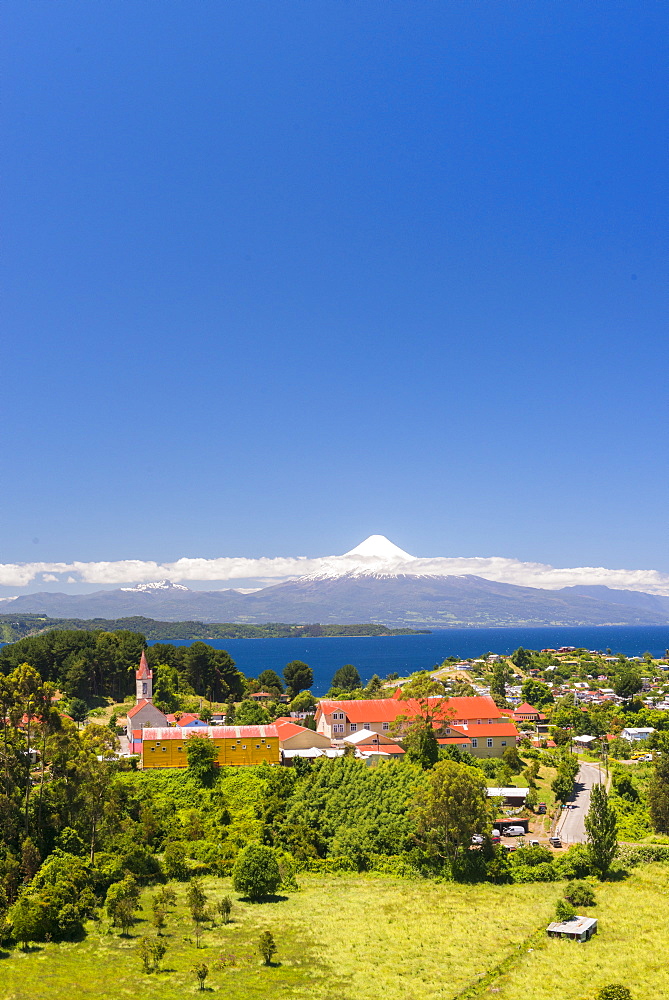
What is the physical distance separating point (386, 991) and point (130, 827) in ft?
71.6

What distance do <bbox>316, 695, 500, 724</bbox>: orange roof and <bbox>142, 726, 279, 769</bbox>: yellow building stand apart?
41.8 ft

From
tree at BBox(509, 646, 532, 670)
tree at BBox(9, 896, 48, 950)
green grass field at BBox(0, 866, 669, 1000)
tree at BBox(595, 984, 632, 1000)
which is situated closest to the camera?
tree at BBox(595, 984, 632, 1000)

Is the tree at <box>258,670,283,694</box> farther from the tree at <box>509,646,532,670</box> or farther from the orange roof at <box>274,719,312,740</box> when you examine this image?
the tree at <box>509,646,532,670</box>

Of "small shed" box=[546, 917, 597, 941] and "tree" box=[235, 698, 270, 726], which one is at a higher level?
"small shed" box=[546, 917, 597, 941]

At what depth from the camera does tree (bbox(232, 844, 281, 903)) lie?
3375 centimetres

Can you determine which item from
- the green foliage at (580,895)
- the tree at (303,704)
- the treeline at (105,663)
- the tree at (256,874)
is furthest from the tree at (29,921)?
the tree at (303,704)

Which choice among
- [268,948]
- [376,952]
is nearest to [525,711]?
[376,952]

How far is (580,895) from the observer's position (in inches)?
1253

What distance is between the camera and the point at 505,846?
135 ft

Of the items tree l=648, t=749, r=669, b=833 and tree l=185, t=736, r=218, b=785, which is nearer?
tree l=648, t=749, r=669, b=833

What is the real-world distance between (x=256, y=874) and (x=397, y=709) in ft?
99.7

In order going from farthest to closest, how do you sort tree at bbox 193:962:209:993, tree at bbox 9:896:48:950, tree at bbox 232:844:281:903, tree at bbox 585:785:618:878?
tree at bbox 585:785:618:878
tree at bbox 232:844:281:903
tree at bbox 9:896:48:950
tree at bbox 193:962:209:993

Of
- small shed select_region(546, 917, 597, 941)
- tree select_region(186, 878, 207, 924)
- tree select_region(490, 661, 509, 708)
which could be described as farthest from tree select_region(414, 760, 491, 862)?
tree select_region(490, 661, 509, 708)

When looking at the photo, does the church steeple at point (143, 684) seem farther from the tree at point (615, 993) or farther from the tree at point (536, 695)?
the tree at point (536, 695)
